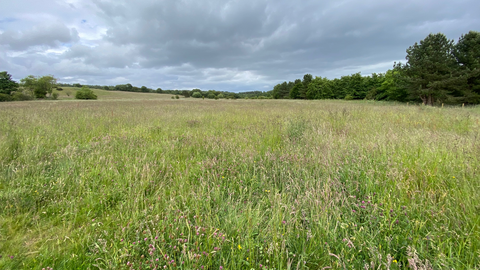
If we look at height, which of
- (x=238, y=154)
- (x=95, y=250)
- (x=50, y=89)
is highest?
(x=50, y=89)

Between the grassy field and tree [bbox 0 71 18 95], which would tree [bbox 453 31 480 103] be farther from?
tree [bbox 0 71 18 95]

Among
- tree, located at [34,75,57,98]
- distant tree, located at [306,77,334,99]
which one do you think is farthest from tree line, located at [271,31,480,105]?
tree, located at [34,75,57,98]

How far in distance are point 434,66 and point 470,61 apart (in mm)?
3534

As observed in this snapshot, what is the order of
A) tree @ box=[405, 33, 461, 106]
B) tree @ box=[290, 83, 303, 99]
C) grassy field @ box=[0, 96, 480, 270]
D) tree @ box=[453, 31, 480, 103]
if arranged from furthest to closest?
tree @ box=[290, 83, 303, 99]
tree @ box=[405, 33, 461, 106]
tree @ box=[453, 31, 480, 103]
grassy field @ box=[0, 96, 480, 270]

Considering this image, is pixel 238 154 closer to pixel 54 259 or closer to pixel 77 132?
pixel 54 259

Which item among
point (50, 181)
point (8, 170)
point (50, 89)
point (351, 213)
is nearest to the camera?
point (351, 213)

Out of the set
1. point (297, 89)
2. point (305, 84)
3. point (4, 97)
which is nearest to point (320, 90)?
point (305, 84)

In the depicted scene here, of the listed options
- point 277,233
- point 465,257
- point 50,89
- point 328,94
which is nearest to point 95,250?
point 277,233

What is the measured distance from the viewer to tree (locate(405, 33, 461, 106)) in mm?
19984

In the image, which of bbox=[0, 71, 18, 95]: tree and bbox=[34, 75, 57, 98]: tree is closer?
bbox=[0, 71, 18, 95]: tree

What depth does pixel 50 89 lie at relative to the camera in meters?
56.0

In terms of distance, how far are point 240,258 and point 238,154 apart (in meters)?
2.18

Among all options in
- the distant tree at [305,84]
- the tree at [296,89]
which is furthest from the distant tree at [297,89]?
the distant tree at [305,84]

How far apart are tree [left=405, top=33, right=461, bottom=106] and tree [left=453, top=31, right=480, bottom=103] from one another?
0.74m
